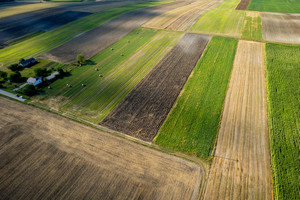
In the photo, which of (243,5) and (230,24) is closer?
(230,24)

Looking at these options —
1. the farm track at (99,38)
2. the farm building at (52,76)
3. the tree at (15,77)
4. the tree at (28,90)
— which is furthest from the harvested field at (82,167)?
the farm track at (99,38)

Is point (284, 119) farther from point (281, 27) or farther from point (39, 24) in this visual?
point (39, 24)

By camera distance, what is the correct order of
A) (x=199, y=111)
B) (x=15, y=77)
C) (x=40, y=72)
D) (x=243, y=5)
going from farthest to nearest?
1. (x=243, y=5)
2. (x=40, y=72)
3. (x=15, y=77)
4. (x=199, y=111)

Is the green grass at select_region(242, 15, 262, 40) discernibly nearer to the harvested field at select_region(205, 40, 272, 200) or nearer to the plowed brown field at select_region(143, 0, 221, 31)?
the plowed brown field at select_region(143, 0, 221, 31)

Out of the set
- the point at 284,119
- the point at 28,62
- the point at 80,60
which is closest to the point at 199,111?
the point at 284,119

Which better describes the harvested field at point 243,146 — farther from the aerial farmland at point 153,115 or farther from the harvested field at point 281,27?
the harvested field at point 281,27

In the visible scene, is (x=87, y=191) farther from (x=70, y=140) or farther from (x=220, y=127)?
(x=220, y=127)
